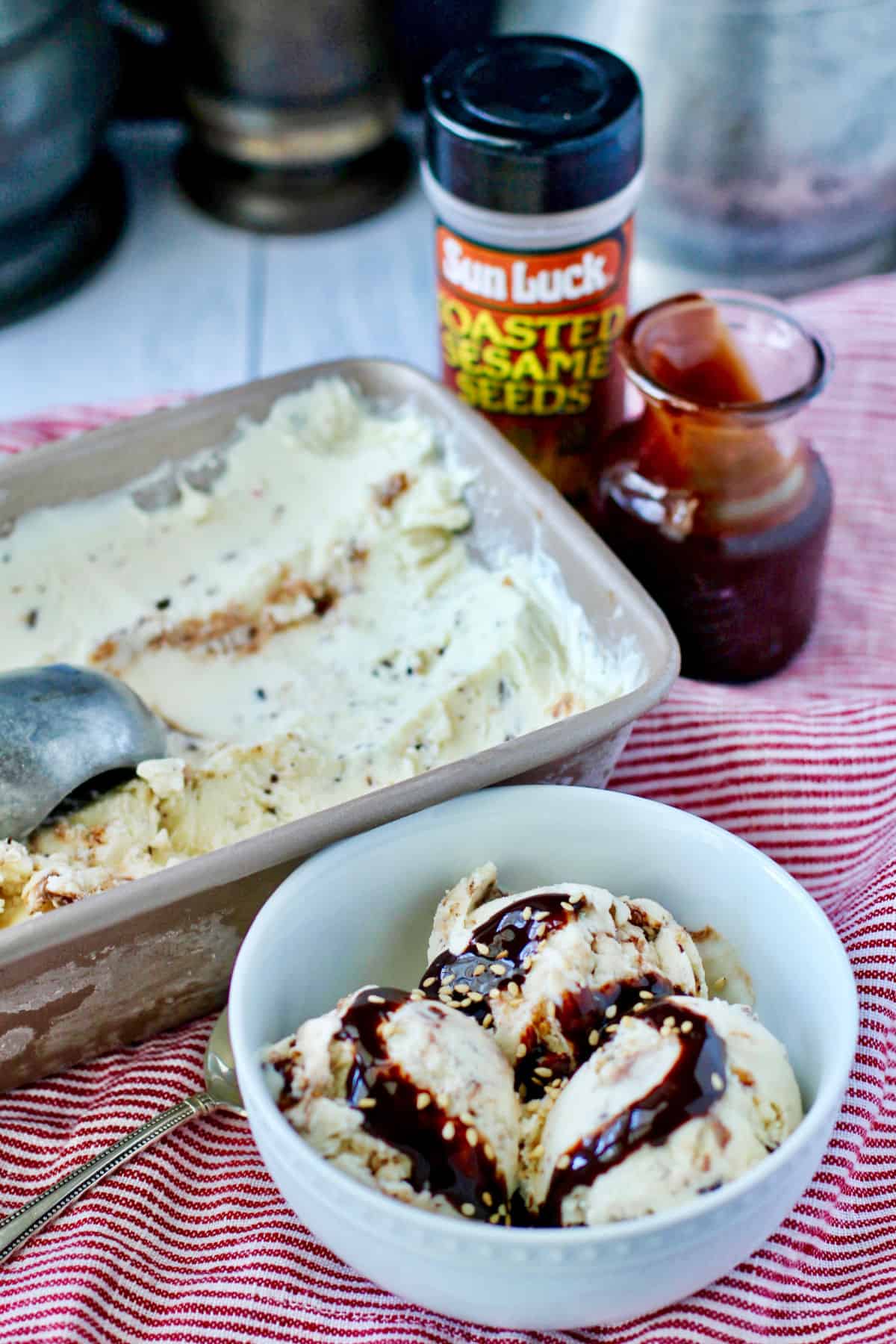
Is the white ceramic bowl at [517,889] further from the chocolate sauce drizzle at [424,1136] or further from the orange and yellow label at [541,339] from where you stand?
the orange and yellow label at [541,339]

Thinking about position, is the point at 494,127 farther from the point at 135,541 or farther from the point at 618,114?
the point at 135,541

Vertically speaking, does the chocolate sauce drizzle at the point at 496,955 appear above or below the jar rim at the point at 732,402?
below

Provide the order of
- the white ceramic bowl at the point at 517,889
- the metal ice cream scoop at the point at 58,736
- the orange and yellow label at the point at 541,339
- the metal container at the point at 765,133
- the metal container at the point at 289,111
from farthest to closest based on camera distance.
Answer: the metal container at the point at 289,111, the metal container at the point at 765,133, the orange and yellow label at the point at 541,339, the metal ice cream scoop at the point at 58,736, the white ceramic bowl at the point at 517,889

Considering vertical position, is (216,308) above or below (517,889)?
below

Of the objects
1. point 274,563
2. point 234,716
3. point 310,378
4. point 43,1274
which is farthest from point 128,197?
point 43,1274

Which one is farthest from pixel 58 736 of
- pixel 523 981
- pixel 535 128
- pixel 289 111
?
pixel 289 111

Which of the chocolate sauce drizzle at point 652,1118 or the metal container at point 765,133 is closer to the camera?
the chocolate sauce drizzle at point 652,1118

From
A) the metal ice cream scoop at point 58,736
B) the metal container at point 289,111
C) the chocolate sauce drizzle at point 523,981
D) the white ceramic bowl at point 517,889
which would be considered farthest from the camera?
the metal container at point 289,111

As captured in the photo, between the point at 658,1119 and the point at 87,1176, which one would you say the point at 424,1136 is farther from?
the point at 87,1176

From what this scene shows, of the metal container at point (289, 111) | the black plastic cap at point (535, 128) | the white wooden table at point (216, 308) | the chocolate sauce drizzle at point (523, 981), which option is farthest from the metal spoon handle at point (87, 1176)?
the metal container at point (289, 111)
